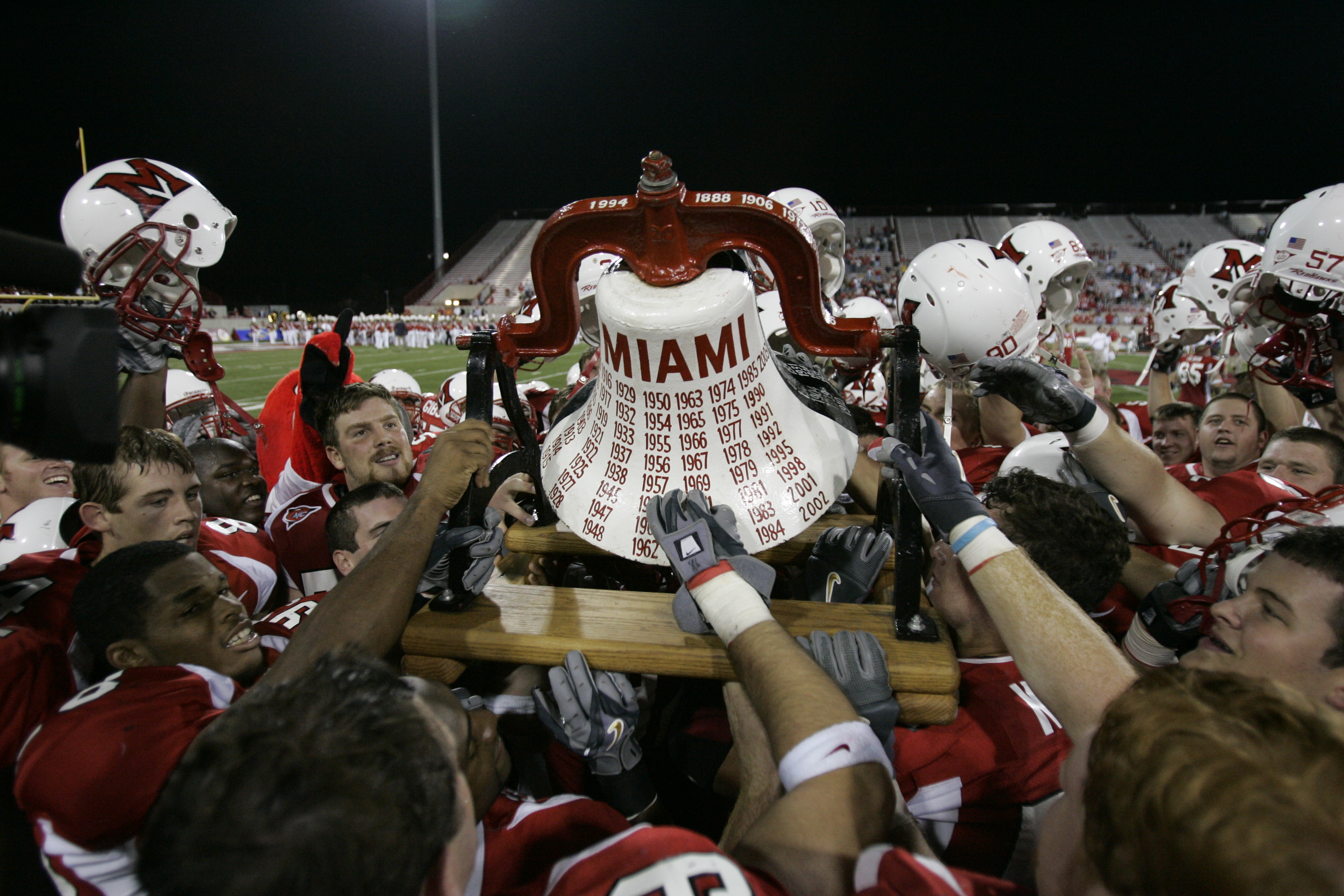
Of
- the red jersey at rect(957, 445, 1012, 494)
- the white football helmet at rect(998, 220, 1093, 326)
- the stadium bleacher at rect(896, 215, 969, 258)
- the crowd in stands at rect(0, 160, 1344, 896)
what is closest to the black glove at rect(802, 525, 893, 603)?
the crowd in stands at rect(0, 160, 1344, 896)

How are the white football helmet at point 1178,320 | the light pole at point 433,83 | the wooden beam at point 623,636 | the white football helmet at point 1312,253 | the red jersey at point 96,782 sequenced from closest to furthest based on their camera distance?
the red jersey at point 96,782 < the wooden beam at point 623,636 < the white football helmet at point 1312,253 < the white football helmet at point 1178,320 < the light pole at point 433,83

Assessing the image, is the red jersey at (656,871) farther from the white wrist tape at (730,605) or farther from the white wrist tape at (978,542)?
the white wrist tape at (978,542)

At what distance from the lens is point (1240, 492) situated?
2363 millimetres

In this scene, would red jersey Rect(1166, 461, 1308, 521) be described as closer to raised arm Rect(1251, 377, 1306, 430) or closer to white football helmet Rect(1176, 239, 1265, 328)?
raised arm Rect(1251, 377, 1306, 430)

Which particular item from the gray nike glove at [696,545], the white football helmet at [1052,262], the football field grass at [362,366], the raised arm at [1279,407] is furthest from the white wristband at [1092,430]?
the football field grass at [362,366]

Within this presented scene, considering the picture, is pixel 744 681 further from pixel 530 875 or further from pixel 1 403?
pixel 1 403

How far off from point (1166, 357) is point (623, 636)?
20.1ft

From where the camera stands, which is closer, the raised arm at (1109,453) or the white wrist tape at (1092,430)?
the raised arm at (1109,453)

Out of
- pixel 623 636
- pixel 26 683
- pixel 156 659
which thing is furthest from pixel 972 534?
pixel 26 683

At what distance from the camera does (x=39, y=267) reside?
659 millimetres

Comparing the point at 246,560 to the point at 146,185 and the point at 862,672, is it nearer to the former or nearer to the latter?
the point at 146,185

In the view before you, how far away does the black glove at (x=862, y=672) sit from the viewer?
1.17 meters

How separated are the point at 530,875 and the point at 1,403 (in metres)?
1.06

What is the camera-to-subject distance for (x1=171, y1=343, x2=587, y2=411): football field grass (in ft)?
54.2
